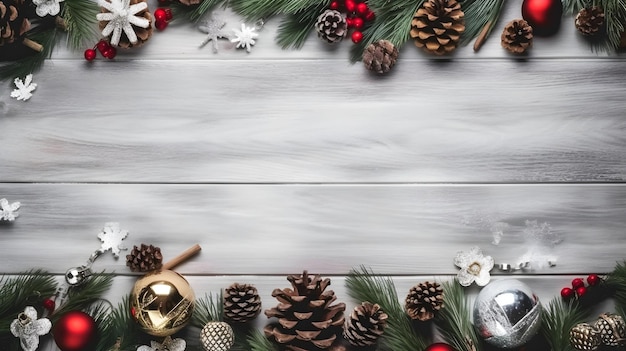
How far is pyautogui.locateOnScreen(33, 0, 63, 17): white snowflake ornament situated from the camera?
114 centimetres

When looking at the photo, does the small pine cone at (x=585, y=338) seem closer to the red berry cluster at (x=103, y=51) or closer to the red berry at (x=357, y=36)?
the red berry at (x=357, y=36)

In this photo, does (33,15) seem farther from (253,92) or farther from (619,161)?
(619,161)

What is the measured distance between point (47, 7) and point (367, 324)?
2.61ft

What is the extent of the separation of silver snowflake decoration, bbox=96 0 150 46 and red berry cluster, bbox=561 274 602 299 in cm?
87

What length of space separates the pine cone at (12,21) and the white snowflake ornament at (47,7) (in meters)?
0.03

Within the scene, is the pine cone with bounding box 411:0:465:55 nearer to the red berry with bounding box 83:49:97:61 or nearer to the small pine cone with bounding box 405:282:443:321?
the small pine cone with bounding box 405:282:443:321

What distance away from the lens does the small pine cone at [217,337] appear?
105 centimetres

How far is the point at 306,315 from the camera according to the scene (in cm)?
103

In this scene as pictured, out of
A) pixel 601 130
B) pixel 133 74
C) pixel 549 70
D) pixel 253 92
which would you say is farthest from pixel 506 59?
pixel 133 74

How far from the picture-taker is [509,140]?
113cm

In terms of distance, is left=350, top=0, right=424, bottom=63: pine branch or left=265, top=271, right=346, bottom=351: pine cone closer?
left=265, top=271, right=346, bottom=351: pine cone

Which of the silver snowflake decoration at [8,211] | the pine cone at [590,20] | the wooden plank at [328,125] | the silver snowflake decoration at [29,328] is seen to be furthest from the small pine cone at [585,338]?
the silver snowflake decoration at [8,211]

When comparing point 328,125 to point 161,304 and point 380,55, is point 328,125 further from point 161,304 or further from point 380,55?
point 161,304

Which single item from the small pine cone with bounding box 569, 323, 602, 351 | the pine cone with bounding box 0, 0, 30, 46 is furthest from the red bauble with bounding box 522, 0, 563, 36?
the pine cone with bounding box 0, 0, 30, 46
